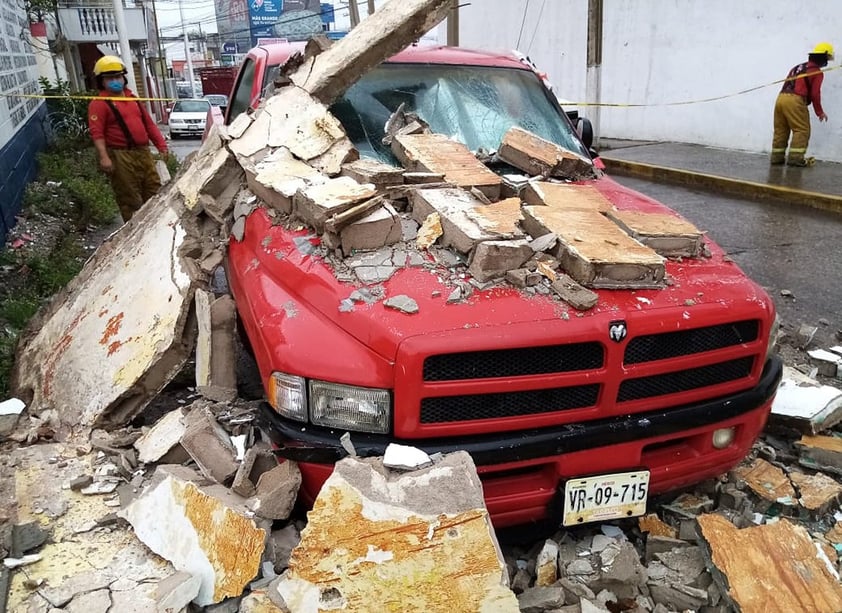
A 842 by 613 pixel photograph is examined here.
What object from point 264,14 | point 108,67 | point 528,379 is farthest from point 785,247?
point 264,14

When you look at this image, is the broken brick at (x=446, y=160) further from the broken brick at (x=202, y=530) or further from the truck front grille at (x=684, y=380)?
the broken brick at (x=202, y=530)

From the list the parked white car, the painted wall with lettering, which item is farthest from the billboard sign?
the painted wall with lettering

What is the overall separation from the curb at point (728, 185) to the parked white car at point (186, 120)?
1686 centimetres

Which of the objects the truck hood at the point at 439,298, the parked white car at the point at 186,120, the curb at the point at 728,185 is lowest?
the parked white car at the point at 186,120

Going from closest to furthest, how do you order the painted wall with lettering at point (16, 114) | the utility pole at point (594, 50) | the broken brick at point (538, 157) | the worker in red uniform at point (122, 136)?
the broken brick at point (538, 157)
the worker in red uniform at point (122, 136)
the painted wall with lettering at point (16, 114)
the utility pole at point (594, 50)

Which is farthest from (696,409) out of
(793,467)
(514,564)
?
(793,467)

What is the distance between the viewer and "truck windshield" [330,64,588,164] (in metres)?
3.85

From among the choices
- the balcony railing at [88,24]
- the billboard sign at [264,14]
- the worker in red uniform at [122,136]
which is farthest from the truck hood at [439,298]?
the billboard sign at [264,14]

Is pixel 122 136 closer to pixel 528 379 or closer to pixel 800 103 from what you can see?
pixel 528 379

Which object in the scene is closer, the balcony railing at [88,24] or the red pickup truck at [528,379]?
the red pickup truck at [528,379]

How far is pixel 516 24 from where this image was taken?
18.6 m

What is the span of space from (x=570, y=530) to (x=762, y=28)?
11.8 metres

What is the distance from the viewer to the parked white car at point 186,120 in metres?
24.0

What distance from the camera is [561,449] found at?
7.56ft
